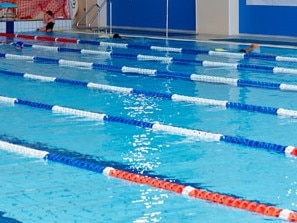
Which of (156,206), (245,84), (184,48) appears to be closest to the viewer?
(156,206)

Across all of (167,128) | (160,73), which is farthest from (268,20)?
(167,128)

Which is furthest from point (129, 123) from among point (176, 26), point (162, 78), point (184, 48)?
point (176, 26)

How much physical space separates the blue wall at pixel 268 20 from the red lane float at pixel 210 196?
11409mm

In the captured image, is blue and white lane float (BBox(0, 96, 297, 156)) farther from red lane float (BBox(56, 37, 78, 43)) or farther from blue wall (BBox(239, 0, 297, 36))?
blue wall (BBox(239, 0, 297, 36))

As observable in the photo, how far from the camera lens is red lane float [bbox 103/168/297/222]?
4.76 m

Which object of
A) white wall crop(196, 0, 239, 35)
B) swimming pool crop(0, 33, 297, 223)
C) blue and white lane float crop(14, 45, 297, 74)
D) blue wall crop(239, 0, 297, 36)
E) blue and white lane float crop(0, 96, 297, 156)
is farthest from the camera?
white wall crop(196, 0, 239, 35)

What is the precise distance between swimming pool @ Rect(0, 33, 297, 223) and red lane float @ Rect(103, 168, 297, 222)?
0.02 metres

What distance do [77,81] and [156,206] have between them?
5.91m

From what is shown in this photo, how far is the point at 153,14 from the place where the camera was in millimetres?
19984

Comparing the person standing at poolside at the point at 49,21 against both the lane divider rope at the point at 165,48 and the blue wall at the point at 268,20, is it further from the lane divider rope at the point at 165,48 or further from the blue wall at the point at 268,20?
the blue wall at the point at 268,20

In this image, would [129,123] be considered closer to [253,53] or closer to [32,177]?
[32,177]

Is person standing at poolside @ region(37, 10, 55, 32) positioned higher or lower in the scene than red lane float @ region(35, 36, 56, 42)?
higher

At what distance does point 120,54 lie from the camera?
46.9 ft

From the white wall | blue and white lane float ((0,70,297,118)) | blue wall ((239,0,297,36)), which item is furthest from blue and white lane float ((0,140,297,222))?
the white wall
